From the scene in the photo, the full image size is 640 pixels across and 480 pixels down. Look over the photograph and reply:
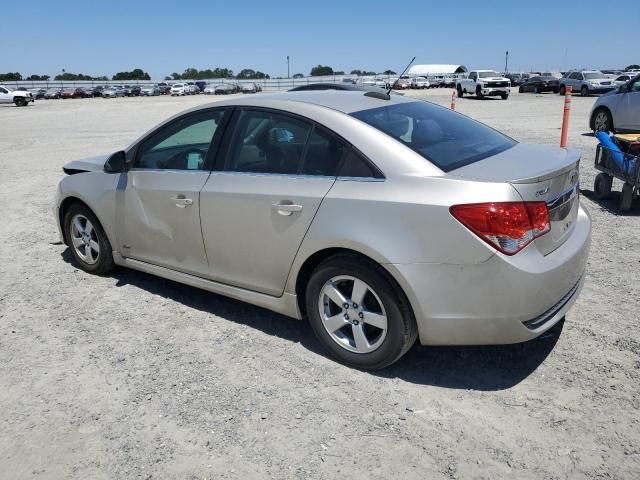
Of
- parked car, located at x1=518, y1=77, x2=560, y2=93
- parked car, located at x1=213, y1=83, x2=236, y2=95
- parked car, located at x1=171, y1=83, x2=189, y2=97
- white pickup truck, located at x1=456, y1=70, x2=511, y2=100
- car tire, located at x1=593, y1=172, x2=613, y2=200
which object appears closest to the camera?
car tire, located at x1=593, y1=172, x2=613, y2=200

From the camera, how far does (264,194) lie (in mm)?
3568

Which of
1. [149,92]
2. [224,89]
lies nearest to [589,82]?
[224,89]

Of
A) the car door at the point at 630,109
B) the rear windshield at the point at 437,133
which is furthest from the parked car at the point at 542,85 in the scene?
the rear windshield at the point at 437,133

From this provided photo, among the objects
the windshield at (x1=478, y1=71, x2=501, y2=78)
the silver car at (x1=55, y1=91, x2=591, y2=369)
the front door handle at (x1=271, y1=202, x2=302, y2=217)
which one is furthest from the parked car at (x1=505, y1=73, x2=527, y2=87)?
the front door handle at (x1=271, y1=202, x2=302, y2=217)

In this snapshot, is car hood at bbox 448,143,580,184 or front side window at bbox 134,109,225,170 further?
front side window at bbox 134,109,225,170

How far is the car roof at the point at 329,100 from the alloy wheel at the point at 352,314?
3.64ft

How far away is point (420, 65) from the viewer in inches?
4926

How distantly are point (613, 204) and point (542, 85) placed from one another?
3966 centimetres

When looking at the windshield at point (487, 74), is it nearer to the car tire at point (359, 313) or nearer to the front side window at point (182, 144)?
the front side window at point (182, 144)

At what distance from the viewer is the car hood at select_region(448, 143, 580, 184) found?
9.80ft

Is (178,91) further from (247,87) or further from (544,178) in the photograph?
(544,178)

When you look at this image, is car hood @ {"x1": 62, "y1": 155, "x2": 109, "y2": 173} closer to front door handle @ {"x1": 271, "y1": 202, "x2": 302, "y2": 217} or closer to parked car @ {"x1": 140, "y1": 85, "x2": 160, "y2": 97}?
front door handle @ {"x1": 271, "y1": 202, "x2": 302, "y2": 217}

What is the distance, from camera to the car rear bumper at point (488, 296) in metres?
2.86

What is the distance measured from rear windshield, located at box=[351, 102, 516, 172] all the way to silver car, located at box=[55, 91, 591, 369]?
0.6 inches
